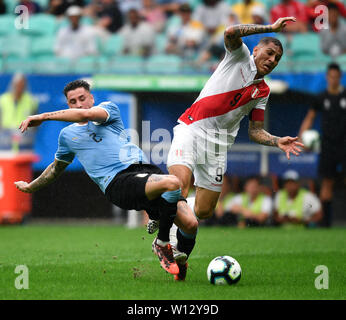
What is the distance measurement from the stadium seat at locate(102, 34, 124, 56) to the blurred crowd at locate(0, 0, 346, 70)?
5 cm

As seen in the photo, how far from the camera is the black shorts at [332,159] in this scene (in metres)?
12.4

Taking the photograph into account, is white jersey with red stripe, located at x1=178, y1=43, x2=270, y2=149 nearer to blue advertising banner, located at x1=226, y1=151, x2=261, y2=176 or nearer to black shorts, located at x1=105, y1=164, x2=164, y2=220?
black shorts, located at x1=105, y1=164, x2=164, y2=220

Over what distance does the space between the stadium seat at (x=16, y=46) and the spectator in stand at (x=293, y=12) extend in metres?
5.21

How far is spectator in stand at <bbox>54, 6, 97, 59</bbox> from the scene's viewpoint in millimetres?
15742

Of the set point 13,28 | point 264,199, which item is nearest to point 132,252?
point 264,199

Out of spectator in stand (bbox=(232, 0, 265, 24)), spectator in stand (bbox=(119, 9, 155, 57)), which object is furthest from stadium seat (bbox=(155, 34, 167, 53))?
A: spectator in stand (bbox=(232, 0, 265, 24))

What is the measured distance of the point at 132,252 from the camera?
9195mm

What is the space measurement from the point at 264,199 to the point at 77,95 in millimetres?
7108

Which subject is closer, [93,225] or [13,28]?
[93,225]

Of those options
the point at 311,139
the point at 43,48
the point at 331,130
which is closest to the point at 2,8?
the point at 43,48

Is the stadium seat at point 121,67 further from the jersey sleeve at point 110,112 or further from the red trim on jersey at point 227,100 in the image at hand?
the jersey sleeve at point 110,112

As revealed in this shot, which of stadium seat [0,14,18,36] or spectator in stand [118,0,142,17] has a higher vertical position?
spectator in stand [118,0,142,17]

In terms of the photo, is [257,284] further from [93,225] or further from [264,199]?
[93,225]

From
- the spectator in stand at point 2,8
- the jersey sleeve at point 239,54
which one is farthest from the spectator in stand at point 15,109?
the jersey sleeve at point 239,54
